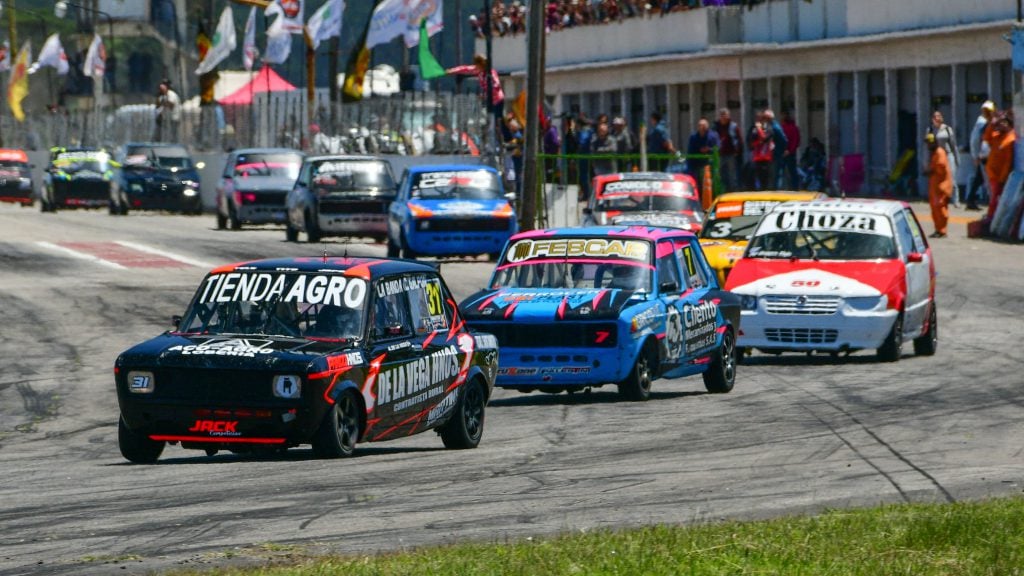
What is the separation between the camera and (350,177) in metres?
35.5

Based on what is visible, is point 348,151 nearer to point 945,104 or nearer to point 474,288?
point 945,104

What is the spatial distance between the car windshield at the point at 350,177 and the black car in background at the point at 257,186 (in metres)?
4.25

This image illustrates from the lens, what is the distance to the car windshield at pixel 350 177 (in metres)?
35.3

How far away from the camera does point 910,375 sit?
18328 mm

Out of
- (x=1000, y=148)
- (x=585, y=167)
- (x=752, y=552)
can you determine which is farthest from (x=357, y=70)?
(x=752, y=552)

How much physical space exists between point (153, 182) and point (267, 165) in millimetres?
7293

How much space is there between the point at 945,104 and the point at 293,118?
55.7 ft

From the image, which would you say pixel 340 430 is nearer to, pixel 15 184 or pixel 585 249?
pixel 585 249

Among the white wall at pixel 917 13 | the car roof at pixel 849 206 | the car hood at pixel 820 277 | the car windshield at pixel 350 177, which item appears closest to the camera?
the car hood at pixel 820 277

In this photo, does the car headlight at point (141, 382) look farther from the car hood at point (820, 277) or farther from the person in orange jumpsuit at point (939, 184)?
the person in orange jumpsuit at point (939, 184)

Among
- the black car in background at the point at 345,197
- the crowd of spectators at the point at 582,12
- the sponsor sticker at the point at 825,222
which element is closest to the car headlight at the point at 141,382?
the sponsor sticker at the point at 825,222

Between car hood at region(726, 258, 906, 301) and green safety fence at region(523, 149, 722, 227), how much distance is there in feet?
41.6

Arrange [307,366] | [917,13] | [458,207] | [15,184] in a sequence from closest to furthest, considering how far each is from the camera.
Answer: [307,366], [458,207], [917,13], [15,184]

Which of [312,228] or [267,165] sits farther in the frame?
[267,165]
